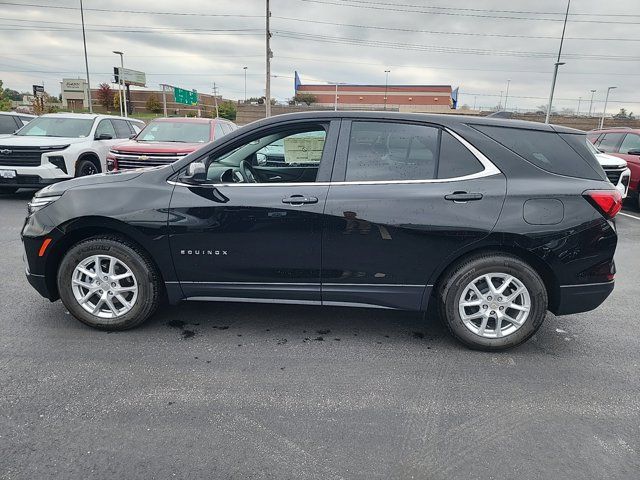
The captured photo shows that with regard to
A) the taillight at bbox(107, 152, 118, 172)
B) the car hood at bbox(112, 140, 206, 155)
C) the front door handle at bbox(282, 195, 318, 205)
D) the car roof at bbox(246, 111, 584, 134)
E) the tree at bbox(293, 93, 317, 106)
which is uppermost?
the tree at bbox(293, 93, 317, 106)

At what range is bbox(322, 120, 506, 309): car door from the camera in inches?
129

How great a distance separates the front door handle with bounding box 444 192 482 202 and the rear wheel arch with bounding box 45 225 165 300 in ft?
7.43

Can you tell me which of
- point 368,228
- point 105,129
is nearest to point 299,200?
point 368,228

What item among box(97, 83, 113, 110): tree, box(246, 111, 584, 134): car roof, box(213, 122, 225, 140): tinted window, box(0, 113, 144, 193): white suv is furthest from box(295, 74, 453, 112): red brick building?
box(246, 111, 584, 134): car roof

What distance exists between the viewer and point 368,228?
3314mm

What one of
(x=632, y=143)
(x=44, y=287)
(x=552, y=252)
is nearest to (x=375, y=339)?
(x=552, y=252)

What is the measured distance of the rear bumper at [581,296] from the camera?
3.38 meters

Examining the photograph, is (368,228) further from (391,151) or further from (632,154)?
(632,154)

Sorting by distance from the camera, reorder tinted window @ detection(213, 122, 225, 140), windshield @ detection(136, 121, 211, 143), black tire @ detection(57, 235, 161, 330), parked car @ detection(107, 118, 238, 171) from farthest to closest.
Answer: tinted window @ detection(213, 122, 225, 140) < windshield @ detection(136, 121, 211, 143) < parked car @ detection(107, 118, 238, 171) < black tire @ detection(57, 235, 161, 330)

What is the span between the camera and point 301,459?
2.31 meters

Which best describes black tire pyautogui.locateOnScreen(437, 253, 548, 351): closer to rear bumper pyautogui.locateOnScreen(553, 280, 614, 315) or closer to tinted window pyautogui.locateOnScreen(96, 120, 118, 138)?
rear bumper pyautogui.locateOnScreen(553, 280, 614, 315)

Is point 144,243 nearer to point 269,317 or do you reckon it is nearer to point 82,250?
point 82,250

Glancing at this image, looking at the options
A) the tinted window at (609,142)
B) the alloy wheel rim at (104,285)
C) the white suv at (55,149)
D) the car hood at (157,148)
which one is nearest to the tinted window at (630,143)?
the tinted window at (609,142)

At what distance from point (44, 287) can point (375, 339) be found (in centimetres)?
267
